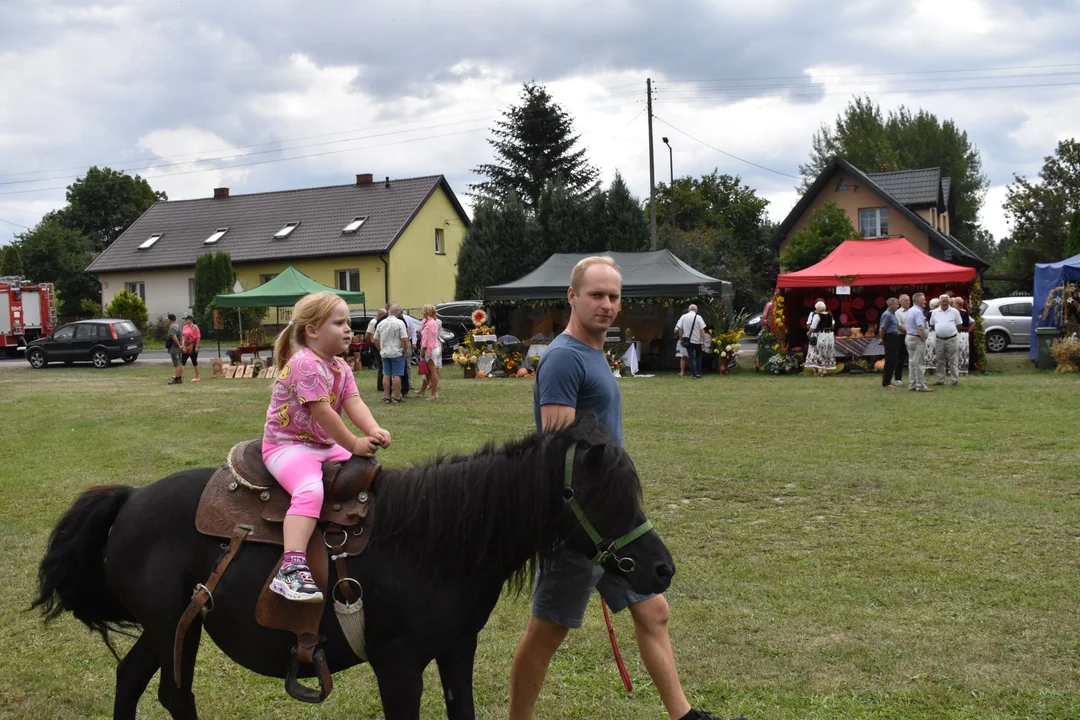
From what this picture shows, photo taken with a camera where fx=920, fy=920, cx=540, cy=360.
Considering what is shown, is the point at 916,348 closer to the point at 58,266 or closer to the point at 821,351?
the point at 821,351

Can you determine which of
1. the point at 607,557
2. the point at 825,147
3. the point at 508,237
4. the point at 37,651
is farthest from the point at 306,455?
the point at 825,147

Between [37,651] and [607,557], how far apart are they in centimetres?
337

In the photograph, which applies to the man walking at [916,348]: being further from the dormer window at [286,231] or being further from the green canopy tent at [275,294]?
the dormer window at [286,231]

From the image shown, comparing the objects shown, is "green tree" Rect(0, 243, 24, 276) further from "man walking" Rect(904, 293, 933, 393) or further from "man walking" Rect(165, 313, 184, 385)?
"man walking" Rect(904, 293, 933, 393)

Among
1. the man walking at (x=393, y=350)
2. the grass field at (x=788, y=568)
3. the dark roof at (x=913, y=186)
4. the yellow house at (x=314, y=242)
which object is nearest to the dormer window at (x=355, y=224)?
the yellow house at (x=314, y=242)

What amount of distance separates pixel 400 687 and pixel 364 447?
2.65ft

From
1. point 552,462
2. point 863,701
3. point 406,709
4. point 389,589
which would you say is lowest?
point 863,701

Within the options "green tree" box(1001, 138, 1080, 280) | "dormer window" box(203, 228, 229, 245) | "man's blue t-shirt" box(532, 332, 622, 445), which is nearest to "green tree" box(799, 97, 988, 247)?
"green tree" box(1001, 138, 1080, 280)

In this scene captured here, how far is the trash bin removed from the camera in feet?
66.5

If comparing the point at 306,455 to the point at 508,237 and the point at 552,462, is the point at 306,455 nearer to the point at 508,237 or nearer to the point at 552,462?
the point at 552,462

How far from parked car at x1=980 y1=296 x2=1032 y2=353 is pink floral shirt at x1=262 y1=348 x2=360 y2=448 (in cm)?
2708

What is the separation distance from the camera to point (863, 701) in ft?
12.8

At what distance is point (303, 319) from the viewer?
3.35 meters

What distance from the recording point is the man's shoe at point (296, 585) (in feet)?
9.52
